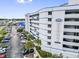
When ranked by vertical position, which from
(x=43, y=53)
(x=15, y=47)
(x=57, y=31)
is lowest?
(x=43, y=53)

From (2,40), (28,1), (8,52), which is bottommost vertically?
(8,52)

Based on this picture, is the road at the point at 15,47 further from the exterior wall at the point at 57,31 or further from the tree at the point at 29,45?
the exterior wall at the point at 57,31

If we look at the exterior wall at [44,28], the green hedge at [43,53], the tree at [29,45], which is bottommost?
the green hedge at [43,53]

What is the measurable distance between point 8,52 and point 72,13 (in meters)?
1.33

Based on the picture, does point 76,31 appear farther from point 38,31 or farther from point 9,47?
point 9,47

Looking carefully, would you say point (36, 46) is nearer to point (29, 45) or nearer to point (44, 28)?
point (29, 45)

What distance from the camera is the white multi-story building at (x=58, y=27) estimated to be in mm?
3332

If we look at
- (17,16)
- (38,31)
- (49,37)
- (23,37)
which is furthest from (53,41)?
(17,16)

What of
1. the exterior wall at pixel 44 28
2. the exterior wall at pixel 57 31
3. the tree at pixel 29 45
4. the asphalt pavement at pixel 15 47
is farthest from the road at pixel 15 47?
the exterior wall at pixel 57 31

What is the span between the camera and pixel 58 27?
3.36 metres

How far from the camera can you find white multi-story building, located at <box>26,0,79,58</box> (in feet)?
10.9

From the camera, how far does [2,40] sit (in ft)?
11.0

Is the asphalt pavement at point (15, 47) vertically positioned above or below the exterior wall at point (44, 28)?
below

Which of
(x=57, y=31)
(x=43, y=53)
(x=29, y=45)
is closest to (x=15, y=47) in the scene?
(x=29, y=45)
